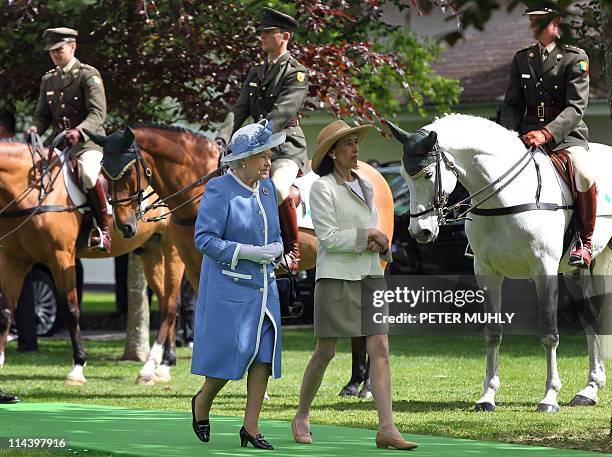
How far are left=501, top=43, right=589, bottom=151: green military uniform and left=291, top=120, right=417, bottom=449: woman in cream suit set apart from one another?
304cm

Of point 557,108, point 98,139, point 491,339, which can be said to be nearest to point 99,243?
point 98,139

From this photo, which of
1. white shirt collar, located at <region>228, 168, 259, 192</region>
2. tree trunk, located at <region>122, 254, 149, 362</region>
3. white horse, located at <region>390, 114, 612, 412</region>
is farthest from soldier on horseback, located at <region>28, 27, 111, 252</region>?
white shirt collar, located at <region>228, 168, 259, 192</region>

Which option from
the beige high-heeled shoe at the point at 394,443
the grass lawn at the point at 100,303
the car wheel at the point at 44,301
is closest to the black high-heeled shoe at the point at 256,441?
the beige high-heeled shoe at the point at 394,443

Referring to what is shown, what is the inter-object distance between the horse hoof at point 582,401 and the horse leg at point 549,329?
44 cm

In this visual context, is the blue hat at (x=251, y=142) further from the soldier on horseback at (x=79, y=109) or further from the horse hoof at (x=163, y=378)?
the horse hoof at (x=163, y=378)

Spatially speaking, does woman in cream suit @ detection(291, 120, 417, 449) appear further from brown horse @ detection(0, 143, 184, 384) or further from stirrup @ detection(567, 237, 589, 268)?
brown horse @ detection(0, 143, 184, 384)

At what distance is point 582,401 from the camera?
1169cm

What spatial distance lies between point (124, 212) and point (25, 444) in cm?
423

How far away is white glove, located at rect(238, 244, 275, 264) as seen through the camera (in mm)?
8609

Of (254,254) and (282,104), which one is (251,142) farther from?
(282,104)

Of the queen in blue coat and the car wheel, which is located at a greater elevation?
the queen in blue coat

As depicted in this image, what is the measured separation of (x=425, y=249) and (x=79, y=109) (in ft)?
26.7

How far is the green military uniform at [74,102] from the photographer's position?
14.1 m

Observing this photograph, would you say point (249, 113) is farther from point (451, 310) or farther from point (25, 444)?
point (25, 444)
